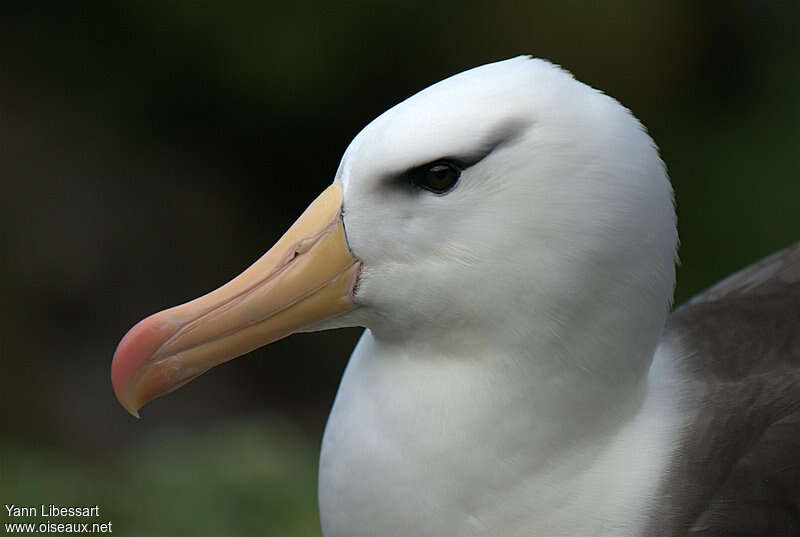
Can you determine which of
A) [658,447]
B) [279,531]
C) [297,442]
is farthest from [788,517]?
[297,442]

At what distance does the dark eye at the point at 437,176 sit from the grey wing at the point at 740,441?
678 mm

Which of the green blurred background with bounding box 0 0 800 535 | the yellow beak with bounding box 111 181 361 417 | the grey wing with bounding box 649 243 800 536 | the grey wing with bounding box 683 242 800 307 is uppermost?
the green blurred background with bounding box 0 0 800 535

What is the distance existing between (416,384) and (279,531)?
164 cm

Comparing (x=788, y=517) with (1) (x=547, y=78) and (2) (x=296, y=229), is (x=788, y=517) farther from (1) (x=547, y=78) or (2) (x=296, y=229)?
(2) (x=296, y=229)

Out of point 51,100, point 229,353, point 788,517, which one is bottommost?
point 788,517

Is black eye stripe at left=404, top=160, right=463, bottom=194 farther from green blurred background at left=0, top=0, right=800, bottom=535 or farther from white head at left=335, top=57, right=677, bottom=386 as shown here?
green blurred background at left=0, top=0, right=800, bottom=535

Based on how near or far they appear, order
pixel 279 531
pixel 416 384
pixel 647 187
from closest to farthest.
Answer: pixel 647 187
pixel 416 384
pixel 279 531

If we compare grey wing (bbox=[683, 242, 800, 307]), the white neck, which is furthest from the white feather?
grey wing (bbox=[683, 242, 800, 307])

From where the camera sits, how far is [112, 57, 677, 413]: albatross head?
67.1 inches

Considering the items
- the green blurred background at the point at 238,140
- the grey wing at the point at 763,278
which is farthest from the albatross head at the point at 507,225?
the green blurred background at the point at 238,140

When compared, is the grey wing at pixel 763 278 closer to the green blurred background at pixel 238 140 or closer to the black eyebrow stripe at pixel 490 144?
the black eyebrow stripe at pixel 490 144

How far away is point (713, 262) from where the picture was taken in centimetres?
493

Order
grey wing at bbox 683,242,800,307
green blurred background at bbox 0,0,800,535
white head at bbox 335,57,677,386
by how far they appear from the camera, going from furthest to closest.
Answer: green blurred background at bbox 0,0,800,535 < grey wing at bbox 683,242,800,307 < white head at bbox 335,57,677,386

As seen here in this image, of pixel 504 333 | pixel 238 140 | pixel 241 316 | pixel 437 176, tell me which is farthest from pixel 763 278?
pixel 238 140
